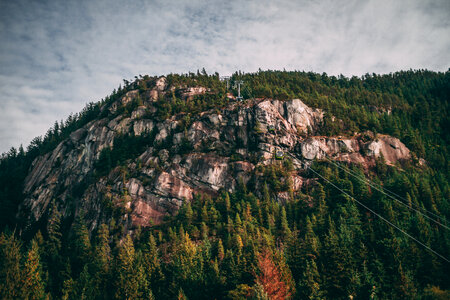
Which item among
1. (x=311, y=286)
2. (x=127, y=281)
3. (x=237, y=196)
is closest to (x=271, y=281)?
(x=311, y=286)

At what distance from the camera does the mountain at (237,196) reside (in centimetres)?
4778

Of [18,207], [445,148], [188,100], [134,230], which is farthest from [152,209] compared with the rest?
[445,148]

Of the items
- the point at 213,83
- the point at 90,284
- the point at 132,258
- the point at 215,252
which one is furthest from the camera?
the point at 213,83

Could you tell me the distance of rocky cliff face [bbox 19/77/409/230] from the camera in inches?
3526

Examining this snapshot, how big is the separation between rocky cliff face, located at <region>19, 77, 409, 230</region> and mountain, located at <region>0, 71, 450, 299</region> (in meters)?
0.51

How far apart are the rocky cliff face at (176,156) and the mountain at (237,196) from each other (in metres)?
0.51

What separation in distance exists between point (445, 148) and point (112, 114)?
143889 millimetres

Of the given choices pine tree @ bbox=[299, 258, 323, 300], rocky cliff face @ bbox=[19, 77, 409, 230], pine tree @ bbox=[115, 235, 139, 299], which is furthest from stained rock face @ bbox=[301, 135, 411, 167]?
pine tree @ bbox=[115, 235, 139, 299]

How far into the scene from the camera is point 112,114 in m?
122

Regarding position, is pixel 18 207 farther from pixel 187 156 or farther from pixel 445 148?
pixel 445 148

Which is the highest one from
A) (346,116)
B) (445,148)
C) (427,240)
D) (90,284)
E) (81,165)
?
(346,116)

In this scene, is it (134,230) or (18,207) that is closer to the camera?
(134,230)

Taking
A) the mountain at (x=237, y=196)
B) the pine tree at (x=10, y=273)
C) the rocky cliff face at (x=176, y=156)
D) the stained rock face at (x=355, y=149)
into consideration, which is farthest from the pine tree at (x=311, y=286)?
the stained rock face at (x=355, y=149)

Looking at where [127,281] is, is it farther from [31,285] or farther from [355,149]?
[355,149]
